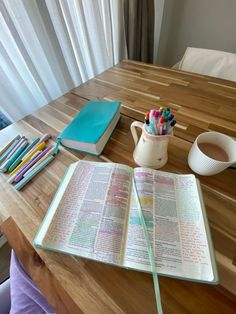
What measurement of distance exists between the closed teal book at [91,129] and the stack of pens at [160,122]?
0.16 metres

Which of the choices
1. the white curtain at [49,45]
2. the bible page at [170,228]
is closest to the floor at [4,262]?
the white curtain at [49,45]

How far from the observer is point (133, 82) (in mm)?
787

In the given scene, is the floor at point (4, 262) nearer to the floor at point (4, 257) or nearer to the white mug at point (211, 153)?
the floor at point (4, 257)

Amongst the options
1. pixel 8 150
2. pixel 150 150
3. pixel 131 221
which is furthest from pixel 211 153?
pixel 8 150

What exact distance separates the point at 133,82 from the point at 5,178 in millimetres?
658

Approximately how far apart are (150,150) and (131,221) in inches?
7.1

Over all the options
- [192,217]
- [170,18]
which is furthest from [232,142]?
[170,18]

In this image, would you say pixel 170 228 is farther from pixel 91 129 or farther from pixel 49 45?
pixel 49 45

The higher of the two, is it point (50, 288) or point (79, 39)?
point (79, 39)

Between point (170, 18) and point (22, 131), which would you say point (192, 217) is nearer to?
point (22, 131)

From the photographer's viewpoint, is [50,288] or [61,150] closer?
[50,288]

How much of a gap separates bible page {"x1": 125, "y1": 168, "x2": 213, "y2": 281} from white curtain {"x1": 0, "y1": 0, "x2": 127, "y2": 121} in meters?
0.77

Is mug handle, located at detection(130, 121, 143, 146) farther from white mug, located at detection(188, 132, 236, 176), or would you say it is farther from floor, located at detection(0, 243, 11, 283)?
floor, located at detection(0, 243, 11, 283)

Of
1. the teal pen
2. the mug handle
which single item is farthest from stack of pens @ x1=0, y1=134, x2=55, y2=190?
the mug handle
